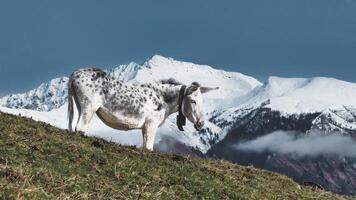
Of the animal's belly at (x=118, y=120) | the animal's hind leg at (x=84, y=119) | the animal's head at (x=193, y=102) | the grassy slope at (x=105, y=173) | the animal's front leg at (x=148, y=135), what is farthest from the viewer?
the animal's head at (x=193, y=102)

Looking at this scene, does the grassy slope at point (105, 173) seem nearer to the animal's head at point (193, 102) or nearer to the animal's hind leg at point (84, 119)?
the animal's hind leg at point (84, 119)

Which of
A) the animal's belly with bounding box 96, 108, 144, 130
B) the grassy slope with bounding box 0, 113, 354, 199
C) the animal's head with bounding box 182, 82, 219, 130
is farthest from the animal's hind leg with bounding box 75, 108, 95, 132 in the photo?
the animal's head with bounding box 182, 82, 219, 130

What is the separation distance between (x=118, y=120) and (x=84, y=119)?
1027mm

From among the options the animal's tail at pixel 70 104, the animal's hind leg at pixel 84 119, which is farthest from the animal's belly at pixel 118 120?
the animal's tail at pixel 70 104

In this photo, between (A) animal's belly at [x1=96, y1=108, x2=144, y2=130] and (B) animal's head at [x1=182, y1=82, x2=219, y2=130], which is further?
(B) animal's head at [x1=182, y1=82, x2=219, y2=130]

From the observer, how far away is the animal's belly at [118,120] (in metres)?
24.9

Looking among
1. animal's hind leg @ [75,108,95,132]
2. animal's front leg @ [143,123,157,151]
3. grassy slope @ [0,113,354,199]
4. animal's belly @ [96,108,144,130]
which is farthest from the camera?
animal's front leg @ [143,123,157,151]

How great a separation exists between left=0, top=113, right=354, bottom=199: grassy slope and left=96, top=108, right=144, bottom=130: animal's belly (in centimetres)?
163

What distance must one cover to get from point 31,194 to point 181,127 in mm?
14518

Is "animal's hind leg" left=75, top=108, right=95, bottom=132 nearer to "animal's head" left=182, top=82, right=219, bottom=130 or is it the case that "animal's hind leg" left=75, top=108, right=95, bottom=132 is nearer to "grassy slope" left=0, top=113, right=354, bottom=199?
"grassy slope" left=0, top=113, right=354, bottom=199

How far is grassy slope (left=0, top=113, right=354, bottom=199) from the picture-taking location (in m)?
15.4

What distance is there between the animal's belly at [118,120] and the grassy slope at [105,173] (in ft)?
5.34

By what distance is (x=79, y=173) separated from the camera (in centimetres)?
1727

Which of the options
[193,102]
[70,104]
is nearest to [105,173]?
[70,104]
